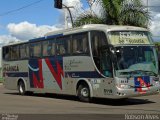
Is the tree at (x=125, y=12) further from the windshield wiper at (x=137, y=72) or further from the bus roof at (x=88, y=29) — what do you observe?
the windshield wiper at (x=137, y=72)

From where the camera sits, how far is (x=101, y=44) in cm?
1894

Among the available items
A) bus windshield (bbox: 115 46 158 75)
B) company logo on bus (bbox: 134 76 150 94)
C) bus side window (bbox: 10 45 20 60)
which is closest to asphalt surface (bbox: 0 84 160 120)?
company logo on bus (bbox: 134 76 150 94)

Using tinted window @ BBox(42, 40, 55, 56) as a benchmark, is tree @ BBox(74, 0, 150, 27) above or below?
above

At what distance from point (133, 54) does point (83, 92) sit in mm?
3243

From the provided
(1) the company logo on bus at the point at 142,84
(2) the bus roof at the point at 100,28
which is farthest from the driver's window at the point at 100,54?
(1) the company logo on bus at the point at 142,84

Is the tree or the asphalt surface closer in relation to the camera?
the asphalt surface

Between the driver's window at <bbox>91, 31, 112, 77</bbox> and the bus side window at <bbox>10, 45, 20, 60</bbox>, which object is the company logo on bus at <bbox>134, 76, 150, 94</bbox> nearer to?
the driver's window at <bbox>91, 31, 112, 77</bbox>

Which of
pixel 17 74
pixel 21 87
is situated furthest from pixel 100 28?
pixel 17 74

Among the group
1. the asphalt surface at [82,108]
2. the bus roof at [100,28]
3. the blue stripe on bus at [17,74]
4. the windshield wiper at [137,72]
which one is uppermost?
the bus roof at [100,28]

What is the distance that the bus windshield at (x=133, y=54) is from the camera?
18.3m

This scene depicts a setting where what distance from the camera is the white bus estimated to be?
18.3 m

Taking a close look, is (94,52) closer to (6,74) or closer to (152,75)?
(152,75)

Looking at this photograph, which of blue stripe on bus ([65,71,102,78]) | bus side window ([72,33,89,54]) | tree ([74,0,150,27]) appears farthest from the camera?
tree ([74,0,150,27])

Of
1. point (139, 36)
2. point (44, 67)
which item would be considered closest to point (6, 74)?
point (44, 67)
